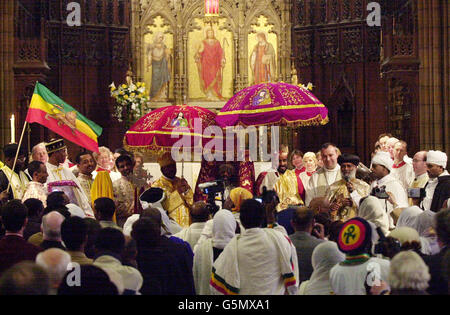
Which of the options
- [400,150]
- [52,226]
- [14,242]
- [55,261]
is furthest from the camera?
[400,150]

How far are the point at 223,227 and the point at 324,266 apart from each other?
4.09ft

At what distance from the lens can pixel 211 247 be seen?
279 inches

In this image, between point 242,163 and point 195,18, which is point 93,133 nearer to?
point 242,163

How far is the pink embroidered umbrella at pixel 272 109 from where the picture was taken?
11094mm

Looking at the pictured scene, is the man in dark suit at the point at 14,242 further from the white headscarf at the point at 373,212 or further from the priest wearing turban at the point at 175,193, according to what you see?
the priest wearing turban at the point at 175,193

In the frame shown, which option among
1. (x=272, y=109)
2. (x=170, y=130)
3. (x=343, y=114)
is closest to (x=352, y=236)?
(x=272, y=109)

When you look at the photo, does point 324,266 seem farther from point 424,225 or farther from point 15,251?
point 15,251

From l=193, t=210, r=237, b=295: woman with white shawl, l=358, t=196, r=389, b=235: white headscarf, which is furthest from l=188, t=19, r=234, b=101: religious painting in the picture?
l=193, t=210, r=237, b=295: woman with white shawl

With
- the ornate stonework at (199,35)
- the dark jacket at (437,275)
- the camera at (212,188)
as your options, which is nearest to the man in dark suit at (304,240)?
the dark jacket at (437,275)

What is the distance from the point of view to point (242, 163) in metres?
11.5

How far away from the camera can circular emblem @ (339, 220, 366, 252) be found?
5527 mm

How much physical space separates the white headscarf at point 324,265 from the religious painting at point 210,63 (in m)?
13.8

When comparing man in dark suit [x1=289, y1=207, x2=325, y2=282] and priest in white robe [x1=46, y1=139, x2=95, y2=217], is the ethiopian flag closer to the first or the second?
priest in white robe [x1=46, y1=139, x2=95, y2=217]

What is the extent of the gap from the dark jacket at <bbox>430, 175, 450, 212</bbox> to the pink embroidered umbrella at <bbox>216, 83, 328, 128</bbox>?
2.20 metres
